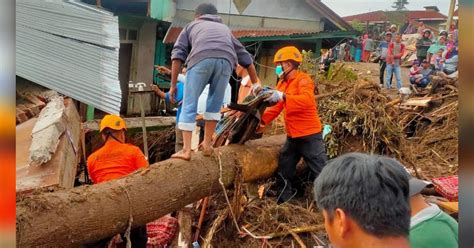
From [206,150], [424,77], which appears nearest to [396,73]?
[424,77]

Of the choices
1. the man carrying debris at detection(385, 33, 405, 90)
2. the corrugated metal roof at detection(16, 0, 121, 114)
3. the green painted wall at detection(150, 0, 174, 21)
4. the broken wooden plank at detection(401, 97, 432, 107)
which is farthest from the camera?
the man carrying debris at detection(385, 33, 405, 90)

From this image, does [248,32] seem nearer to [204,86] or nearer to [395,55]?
[395,55]

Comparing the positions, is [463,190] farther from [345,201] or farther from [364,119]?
[364,119]

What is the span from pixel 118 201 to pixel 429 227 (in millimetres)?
2077

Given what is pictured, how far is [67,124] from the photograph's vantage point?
4613mm

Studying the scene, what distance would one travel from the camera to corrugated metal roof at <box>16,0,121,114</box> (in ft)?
13.9

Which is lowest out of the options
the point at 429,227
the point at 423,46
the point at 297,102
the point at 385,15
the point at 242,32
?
the point at 429,227

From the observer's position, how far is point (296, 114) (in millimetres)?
4988

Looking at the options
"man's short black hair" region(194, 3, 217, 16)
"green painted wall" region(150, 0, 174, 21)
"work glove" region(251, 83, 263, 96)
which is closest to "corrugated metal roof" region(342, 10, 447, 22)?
"green painted wall" region(150, 0, 174, 21)

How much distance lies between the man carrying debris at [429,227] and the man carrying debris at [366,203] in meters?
0.67

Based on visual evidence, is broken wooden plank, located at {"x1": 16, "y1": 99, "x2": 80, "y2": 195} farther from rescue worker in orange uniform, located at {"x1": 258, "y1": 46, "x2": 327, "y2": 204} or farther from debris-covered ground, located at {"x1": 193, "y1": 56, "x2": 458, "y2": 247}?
rescue worker in orange uniform, located at {"x1": 258, "y1": 46, "x2": 327, "y2": 204}

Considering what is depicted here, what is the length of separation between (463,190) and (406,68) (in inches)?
753

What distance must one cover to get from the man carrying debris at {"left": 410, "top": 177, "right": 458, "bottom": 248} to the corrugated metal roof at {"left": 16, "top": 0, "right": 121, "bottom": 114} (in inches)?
98.2

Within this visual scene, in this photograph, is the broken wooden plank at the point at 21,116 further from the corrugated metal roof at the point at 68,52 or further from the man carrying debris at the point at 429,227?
the man carrying debris at the point at 429,227
